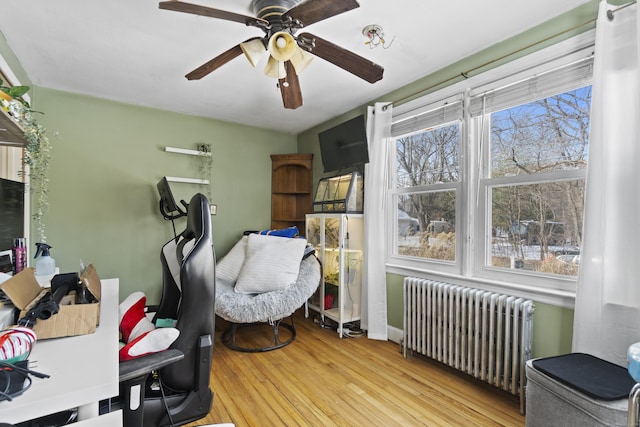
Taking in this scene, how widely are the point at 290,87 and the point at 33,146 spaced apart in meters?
1.63

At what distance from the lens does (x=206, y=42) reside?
6.98 feet

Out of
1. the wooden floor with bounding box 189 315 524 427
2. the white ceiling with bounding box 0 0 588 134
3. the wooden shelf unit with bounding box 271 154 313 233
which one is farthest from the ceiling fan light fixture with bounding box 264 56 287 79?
the wooden shelf unit with bounding box 271 154 313 233

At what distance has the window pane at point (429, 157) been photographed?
8.35 feet

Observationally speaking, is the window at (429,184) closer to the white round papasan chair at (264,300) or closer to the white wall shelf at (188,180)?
the white round papasan chair at (264,300)

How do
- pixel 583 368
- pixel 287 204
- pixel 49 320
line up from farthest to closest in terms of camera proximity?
1. pixel 287 204
2. pixel 583 368
3. pixel 49 320

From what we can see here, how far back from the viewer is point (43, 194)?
280 cm

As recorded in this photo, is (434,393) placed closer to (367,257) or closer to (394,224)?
(367,257)

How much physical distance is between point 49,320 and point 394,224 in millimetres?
2591

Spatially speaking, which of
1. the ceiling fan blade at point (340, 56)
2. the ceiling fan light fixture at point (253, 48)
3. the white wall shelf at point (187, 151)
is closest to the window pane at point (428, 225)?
the ceiling fan blade at point (340, 56)

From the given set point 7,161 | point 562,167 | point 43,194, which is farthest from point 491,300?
point 43,194

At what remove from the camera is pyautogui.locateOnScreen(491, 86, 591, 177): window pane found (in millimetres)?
1842

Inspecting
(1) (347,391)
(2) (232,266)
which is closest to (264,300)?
(2) (232,266)

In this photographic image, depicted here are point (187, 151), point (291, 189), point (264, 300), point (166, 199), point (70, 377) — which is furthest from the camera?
point (291, 189)

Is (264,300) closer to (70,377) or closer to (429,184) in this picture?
(429,184)
